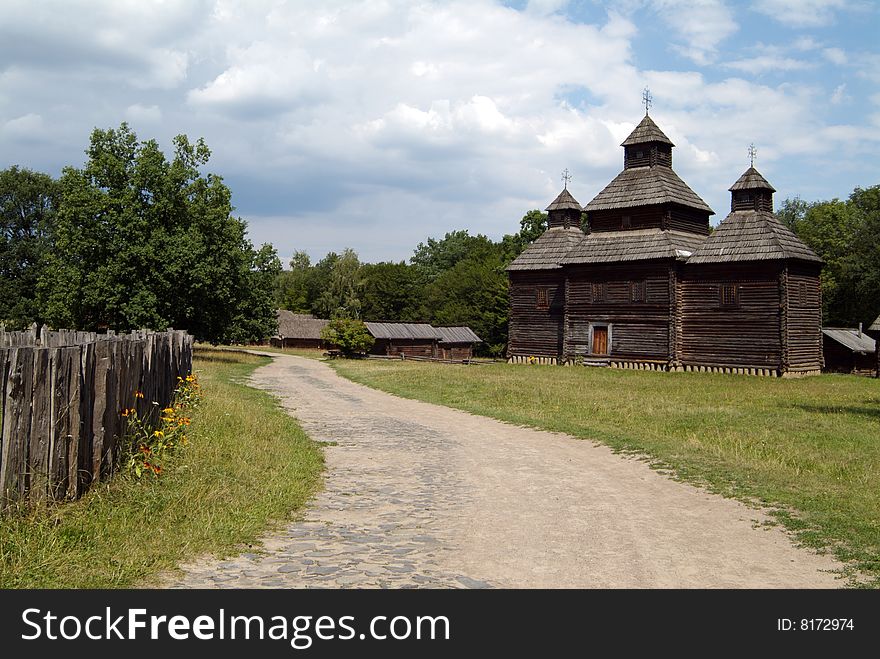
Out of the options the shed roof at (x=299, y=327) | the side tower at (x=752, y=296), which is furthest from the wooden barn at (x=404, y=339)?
the side tower at (x=752, y=296)

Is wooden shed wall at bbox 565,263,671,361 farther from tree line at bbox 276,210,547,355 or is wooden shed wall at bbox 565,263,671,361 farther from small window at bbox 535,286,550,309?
tree line at bbox 276,210,547,355

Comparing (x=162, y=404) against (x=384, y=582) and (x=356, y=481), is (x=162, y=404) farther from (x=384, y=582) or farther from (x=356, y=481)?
(x=384, y=582)

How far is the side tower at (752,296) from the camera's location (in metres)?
36.7

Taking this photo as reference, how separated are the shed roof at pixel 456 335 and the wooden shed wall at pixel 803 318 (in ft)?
99.2

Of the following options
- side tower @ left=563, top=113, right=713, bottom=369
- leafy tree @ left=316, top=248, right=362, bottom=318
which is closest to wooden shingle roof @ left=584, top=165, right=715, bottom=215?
side tower @ left=563, top=113, right=713, bottom=369

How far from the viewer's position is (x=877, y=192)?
68000 mm

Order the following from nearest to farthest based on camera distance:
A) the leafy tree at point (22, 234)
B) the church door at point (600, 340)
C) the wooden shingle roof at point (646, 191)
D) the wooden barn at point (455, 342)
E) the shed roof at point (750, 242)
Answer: the shed roof at point (750, 242)
the wooden shingle roof at point (646, 191)
the church door at point (600, 340)
the leafy tree at point (22, 234)
the wooden barn at point (455, 342)

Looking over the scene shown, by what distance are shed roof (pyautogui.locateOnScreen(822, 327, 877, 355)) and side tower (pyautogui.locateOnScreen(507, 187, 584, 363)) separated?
1612 cm

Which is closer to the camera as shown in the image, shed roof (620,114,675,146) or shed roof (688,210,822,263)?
shed roof (688,210,822,263)

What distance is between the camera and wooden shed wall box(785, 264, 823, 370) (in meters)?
37.0

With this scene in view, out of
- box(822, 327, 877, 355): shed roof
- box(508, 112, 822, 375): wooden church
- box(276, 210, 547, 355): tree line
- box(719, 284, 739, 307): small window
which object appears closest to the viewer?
box(508, 112, 822, 375): wooden church

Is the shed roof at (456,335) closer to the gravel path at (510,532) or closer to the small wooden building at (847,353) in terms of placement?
the small wooden building at (847,353)

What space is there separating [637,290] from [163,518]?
118ft

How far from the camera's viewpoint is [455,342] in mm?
63719
